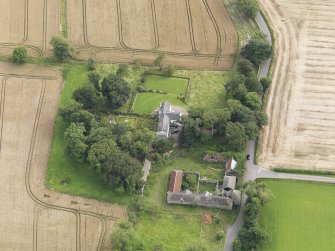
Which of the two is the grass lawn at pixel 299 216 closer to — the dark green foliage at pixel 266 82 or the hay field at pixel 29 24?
the dark green foliage at pixel 266 82

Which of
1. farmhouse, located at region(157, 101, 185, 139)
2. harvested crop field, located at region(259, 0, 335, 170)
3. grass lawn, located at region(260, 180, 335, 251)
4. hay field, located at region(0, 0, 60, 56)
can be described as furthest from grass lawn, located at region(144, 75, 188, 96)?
grass lawn, located at region(260, 180, 335, 251)

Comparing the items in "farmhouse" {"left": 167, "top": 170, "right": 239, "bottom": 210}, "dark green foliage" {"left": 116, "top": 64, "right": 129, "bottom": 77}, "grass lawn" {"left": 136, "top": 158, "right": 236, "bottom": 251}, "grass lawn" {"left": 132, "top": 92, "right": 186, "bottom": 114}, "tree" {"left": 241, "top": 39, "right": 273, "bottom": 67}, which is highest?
"tree" {"left": 241, "top": 39, "right": 273, "bottom": 67}

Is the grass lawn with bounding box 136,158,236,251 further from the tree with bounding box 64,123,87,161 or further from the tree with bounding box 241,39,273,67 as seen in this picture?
the tree with bounding box 241,39,273,67

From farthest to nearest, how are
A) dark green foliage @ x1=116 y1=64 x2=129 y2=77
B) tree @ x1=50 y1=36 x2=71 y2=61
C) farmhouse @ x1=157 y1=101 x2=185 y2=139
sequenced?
tree @ x1=50 y1=36 x2=71 y2=61 → dark green foliage @ x1=116 y1=64 x2=129 y2=77 → farmhouse @ x1=157 y1=101 x2=185 y2=139

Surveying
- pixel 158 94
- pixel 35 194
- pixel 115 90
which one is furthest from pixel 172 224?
pixel 158 94

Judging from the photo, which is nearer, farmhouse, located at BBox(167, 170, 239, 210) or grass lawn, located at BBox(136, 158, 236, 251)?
grass lawn, located at BBox(136, 158, 236, 251)

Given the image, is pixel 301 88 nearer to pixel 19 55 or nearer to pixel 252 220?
pixel 252 220

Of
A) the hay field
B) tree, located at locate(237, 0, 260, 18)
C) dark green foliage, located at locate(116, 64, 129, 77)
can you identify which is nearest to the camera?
dark green foliage, located at locate(116, 64, 129, 77)
